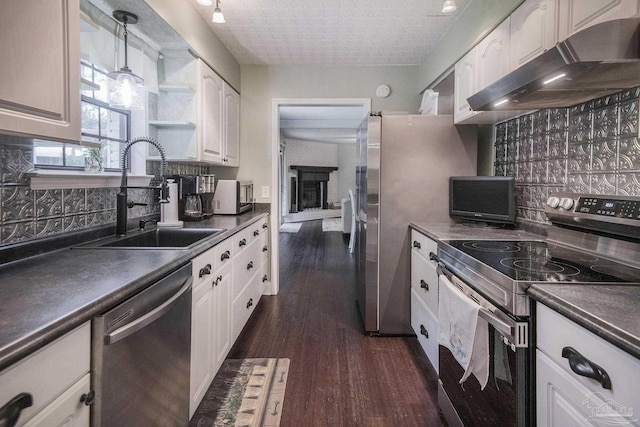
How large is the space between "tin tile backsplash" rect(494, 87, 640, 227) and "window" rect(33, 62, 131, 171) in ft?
7.61

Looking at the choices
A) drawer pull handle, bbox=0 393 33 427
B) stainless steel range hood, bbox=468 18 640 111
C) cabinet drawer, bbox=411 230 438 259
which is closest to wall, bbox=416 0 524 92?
stainless steel range hood, bbox=468 18 640 111

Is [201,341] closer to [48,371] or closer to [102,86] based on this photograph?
[48,371]

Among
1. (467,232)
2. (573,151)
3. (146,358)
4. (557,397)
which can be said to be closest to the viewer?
(557,397)

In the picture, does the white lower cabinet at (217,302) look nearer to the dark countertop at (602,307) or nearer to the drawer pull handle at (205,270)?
the drawer pull handle at (205,270)

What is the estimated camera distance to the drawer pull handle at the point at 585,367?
74 cm

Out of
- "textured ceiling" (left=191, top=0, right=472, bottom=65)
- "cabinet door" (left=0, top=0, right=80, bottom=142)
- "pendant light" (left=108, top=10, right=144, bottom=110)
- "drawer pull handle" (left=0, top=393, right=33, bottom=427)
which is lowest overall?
"drawer pull handle" (left=0, top=393, right=33, bottom=427)

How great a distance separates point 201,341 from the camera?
167cm

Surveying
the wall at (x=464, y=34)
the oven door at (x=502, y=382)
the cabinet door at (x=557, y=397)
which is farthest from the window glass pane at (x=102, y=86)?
the cabinet door at (x=557, y=397)

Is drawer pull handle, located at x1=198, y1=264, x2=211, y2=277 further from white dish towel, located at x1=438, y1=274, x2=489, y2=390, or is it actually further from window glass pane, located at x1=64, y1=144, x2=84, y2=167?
white dish towel, located at x1=438, y1=274, x2=489, y2=390

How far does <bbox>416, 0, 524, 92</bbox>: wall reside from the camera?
204 cm

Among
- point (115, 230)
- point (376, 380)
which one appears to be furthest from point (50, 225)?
point (376, 380)

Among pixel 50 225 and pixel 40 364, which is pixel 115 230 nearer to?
pixel 50 225

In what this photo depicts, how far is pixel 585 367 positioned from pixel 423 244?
149cm

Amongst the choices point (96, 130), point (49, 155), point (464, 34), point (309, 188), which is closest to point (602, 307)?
point (49, 155)
